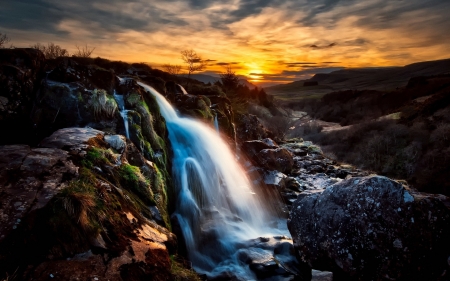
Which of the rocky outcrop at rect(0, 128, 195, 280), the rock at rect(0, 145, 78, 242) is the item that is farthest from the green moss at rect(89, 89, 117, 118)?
the rock at rect(0, 145, 78, 242)

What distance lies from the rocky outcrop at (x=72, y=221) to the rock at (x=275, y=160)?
1318 cm

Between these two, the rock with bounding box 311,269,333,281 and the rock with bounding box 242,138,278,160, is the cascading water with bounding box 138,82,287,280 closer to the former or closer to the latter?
the rock with bounding box 311,269,333,281

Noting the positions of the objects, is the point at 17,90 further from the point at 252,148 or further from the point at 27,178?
the point at 252,148

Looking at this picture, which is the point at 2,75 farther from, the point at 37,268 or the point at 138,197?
the point at 37,268

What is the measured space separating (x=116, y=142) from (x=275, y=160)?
1362cm

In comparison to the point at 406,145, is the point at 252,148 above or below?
below

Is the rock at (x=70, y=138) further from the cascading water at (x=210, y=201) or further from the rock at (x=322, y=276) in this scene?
the rock at (x=322, y=276)

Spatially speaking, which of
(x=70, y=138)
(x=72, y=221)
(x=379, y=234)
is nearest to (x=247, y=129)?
(x=70, y=138)

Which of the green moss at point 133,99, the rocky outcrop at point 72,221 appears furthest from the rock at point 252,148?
the rocky outcrop at point 72,221

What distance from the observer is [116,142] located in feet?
29.2

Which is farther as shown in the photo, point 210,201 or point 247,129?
point 247,129

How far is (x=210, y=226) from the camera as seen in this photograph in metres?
11.4

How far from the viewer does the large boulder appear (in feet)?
21.9

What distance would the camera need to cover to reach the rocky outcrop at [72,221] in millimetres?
4430
